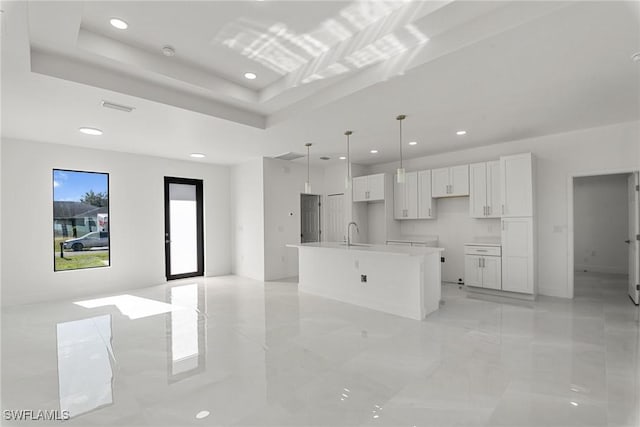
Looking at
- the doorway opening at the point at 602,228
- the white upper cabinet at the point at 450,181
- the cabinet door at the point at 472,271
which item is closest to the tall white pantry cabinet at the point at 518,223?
the cabinet door at the point at 472,271

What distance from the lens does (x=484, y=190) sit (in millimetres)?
5602

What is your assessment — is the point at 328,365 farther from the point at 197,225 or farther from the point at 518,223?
the point at 197,225

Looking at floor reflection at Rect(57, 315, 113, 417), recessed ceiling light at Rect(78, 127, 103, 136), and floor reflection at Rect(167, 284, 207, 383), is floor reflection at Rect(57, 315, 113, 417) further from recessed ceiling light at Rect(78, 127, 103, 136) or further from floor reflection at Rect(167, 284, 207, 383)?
recessed ceiling light at Rect(78, 127, 103, 136)

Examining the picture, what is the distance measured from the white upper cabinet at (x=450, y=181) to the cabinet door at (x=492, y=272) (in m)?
1.29

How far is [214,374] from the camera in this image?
2.69 m

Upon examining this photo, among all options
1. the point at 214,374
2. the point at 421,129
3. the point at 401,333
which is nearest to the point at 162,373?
the point at 214,374

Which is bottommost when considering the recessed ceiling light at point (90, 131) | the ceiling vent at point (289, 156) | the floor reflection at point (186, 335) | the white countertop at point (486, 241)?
the floor reflection at point (186, 335)

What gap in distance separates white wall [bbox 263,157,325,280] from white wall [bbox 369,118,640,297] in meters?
4.48

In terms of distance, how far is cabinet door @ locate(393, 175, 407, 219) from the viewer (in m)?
6.90

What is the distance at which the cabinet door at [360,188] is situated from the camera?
7.26 m

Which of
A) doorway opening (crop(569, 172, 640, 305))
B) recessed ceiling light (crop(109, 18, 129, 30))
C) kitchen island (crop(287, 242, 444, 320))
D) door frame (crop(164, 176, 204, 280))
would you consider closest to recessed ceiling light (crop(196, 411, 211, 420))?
kitchen island (crop(287, 242, 444, 320))

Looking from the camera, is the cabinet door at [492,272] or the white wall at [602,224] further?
the white wall at [602,224]

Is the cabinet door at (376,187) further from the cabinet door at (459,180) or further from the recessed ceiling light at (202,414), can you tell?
the recessed ceiling light at (202,414)

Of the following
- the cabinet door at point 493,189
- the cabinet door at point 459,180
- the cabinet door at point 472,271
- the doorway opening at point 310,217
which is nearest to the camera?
the cabinet door at point 493,189
